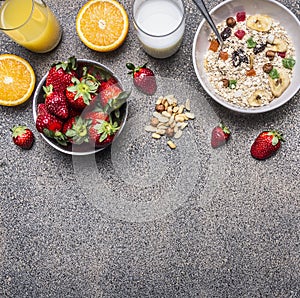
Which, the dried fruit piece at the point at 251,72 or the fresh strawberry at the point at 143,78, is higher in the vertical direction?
the dried fruit piece at the point at 251,72

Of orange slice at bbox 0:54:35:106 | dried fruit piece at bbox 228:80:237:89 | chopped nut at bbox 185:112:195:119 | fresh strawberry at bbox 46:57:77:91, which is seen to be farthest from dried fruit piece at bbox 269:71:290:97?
orange slice at bbox 0:54:35:106

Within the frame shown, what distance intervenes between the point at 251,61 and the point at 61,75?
537 millimetres

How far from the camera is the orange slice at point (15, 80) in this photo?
1.42 meters

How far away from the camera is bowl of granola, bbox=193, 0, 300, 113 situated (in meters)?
1.39

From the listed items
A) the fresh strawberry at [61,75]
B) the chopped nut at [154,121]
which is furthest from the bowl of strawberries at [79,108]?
the chopped nut at [154,121]

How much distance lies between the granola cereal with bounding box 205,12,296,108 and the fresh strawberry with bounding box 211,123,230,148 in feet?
0.27

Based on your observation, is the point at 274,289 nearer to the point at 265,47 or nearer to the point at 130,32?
the point at 265,47

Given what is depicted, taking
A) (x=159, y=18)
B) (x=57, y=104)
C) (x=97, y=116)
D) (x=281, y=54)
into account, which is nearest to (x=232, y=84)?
(x=281, y=54)

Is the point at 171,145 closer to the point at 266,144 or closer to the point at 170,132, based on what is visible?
the point at 170,132

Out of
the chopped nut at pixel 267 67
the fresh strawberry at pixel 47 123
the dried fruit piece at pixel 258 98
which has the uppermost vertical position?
the chopped nut at pixel 267 67

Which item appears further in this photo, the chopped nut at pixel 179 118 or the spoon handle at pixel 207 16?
the chopped nut at pixel 179 118

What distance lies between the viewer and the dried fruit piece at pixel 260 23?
55.6 inches

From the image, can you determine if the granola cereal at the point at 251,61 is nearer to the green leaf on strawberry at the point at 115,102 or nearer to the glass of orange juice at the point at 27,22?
the green leaf on strawberry at the point at 115,102

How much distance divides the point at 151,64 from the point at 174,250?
552 millimetres
